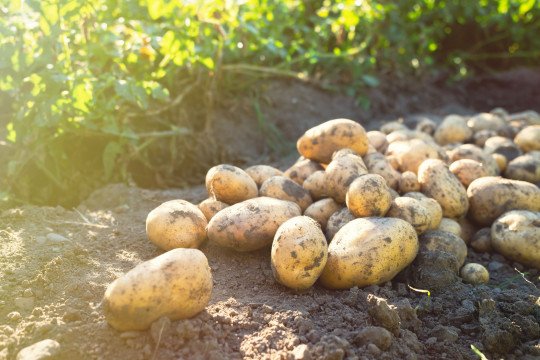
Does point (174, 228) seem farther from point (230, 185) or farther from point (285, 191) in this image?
point (285, 191)

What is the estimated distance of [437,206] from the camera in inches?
98.2

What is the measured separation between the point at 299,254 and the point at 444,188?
93 cm

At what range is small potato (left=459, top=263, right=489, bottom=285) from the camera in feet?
7.60

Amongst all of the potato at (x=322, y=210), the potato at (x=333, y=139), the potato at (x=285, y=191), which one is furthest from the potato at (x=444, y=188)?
the potato at (x=285, y=191)

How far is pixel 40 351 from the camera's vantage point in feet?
5.41

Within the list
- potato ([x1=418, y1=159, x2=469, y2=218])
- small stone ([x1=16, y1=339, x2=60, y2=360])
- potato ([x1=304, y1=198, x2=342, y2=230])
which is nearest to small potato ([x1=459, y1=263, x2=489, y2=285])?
potato ([x1=418, y1=159, x2=469, y2=218])

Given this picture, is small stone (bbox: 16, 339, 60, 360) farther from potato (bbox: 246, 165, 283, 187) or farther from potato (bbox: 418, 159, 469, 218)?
potato (bbox: 418, 159, 469, 218)

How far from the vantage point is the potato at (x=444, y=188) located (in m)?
2.60

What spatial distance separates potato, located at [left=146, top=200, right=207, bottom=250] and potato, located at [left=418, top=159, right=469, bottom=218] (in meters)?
1.05

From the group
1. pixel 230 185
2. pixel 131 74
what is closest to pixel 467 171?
pixel 230 185

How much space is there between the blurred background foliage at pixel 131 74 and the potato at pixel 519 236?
1.69 meters

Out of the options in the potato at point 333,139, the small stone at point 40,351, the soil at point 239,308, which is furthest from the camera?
the potato at point 333,139

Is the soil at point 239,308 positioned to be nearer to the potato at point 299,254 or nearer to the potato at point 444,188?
the potato at point 299,254

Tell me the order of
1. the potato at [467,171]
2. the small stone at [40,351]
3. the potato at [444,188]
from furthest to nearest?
the potato at [467,171] → the potato at [444,188] → the small stone at [40,351]
